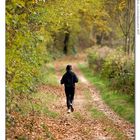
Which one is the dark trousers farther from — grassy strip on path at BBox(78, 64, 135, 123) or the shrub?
the shrub

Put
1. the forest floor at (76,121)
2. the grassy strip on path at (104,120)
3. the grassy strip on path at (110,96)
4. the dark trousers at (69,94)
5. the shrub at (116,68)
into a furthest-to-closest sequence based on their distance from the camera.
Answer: the shrub at (116,68), the grassy strip on path at (110,96), the dark trousers at (69,94), the grassy strip on path at (104,120), the forest floor at (76,121)

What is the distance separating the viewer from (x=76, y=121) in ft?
26.2

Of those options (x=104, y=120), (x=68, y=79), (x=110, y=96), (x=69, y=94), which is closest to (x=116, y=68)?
(x=110, y=96)

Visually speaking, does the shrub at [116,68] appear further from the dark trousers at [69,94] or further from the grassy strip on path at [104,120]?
the dark trousers at [69,94]

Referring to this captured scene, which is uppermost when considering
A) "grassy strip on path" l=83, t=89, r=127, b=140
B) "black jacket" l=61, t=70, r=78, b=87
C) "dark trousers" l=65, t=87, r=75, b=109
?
"black jacket" l=61, t=70, r=78, b=87

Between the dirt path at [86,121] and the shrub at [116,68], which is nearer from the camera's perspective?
the dirt path at [86,121]

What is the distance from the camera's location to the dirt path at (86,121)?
7477 mm

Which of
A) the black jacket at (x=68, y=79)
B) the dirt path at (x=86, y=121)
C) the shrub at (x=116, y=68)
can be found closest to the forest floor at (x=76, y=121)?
the dirt path at (x=86, y=121)

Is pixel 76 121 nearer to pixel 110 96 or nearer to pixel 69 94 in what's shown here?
pixel 69 94

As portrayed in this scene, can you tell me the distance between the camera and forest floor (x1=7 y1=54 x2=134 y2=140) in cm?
739

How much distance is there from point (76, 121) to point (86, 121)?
15 cm

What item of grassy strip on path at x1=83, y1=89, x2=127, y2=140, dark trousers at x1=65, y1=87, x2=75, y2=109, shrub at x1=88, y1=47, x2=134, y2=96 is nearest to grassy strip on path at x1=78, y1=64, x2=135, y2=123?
shrub at x1=88, y1=47, x2=134, y2=96

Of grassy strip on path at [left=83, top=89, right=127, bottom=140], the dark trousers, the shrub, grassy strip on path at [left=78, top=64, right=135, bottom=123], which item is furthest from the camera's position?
the shrub

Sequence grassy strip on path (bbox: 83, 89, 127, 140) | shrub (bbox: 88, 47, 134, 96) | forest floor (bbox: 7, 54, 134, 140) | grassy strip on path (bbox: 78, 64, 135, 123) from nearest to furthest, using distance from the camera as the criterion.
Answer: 1. forest floor (bbox: 7, 54, 134, 140)
2. grassy strip on path (bbox: 83, 89, 127, 140)
3. grassy strip on path (bbox: 78, 64, 135, 123)
4. shrub (bbox: 88, 47, 134, 96)
